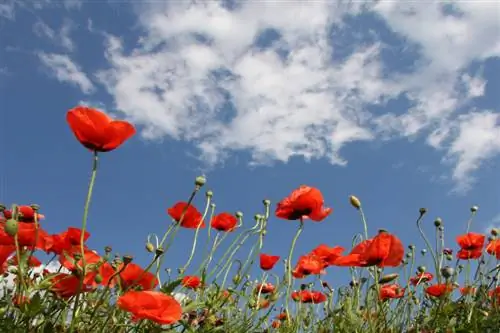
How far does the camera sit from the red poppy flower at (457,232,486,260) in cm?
366

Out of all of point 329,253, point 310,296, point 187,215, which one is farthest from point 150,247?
point 310,296

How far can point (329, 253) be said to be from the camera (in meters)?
3.06

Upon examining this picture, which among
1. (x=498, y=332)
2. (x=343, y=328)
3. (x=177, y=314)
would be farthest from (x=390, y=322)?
(x=177, y=314)

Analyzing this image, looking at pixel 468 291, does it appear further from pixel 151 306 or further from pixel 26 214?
pixel 26 214

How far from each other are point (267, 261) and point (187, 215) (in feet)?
3.55

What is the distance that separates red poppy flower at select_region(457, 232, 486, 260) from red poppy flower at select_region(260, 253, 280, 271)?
4.01 ft

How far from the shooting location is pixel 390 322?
328cm

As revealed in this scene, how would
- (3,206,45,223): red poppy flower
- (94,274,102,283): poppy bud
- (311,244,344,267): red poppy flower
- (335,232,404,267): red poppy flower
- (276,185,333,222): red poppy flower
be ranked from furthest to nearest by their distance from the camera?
(311,244,344,267): red poppy flower < (276,185,333,222): red poppy flower < (335,232,404,267): red poppy flower < (3,206,45,223): red poppy flower < (94,274,102,283): poppy bud

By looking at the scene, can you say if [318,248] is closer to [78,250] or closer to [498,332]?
[498,332]

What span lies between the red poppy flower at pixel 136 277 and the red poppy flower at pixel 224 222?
1013 mm

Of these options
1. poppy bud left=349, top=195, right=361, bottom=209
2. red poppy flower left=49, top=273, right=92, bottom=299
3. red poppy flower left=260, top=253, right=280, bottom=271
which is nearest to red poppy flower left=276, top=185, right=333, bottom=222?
poppy bud left=349, top=195, right=361, bottom=209

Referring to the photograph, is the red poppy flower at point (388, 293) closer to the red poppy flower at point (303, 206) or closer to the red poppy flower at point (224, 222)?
the red poppy flower at point (303, 206)

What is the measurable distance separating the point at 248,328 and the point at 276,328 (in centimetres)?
82

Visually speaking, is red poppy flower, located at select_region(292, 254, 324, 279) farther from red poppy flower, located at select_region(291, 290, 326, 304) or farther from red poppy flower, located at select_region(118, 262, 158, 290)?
red poppy flower, located at select_region(118, 262, 158, 290)
